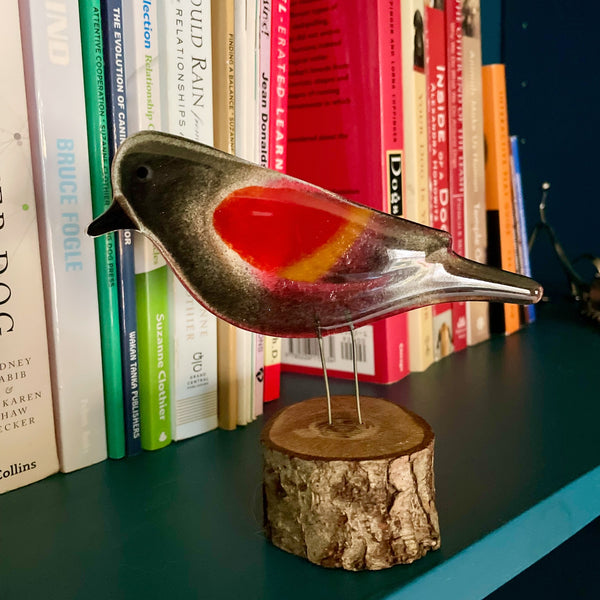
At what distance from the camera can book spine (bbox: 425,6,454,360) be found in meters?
0.72

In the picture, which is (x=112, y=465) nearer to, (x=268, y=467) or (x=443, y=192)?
(x=268, y=467)

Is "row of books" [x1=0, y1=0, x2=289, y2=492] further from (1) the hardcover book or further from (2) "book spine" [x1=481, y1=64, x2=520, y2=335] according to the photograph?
(2) "book spine" [x1=481, y1=64, x2=520, y2=335]

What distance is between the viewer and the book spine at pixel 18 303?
1.48ft

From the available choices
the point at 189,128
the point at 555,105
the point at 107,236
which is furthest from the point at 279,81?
the point at 555,105

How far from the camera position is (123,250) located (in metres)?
0.51

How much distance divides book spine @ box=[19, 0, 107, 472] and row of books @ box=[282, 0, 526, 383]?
0.86 feet

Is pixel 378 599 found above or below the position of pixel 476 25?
below

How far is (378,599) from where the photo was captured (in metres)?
0.35

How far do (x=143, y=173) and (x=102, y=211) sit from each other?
0.10m

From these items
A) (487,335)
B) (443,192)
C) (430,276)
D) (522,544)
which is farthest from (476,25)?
(522,544)

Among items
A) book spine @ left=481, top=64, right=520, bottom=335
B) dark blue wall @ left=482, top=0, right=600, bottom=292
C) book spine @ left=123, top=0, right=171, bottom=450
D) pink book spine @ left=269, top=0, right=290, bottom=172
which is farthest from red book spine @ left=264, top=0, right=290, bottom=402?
dark blue wall @ left=482, top=0, right=600, bottom=292

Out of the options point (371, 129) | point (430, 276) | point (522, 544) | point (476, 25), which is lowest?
point (522, 544)

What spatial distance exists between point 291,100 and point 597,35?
51 centimetres

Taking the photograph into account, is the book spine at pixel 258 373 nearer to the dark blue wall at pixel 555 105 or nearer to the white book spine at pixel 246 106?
the white book spine at pixel 246 106
